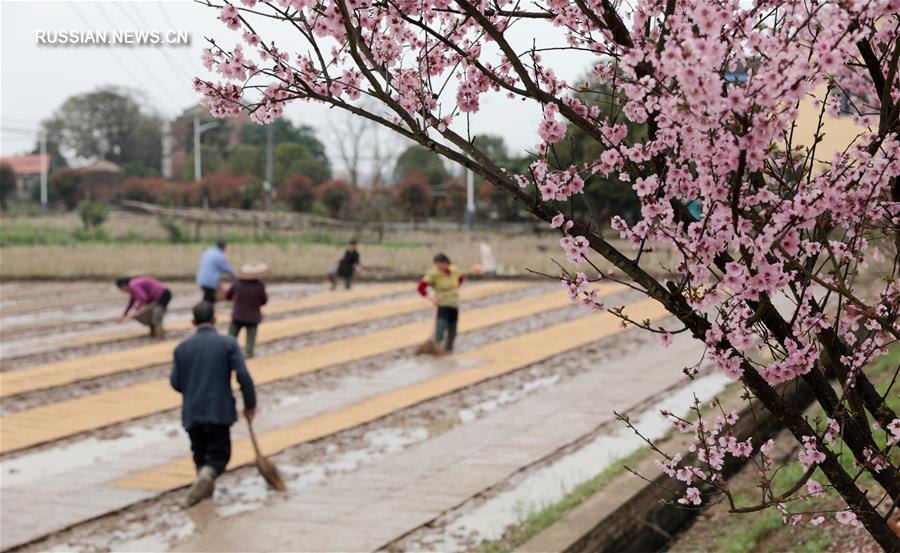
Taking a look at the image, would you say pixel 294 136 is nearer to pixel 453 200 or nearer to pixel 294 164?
pixel 294 164

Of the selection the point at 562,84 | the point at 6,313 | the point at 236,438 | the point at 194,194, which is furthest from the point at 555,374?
the point at 194,194

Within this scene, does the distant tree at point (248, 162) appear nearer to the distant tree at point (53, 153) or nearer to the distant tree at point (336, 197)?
the distant tree at point (336, 197)

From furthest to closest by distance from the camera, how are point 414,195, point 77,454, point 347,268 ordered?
point 414,195, point 347,268, point 77,454

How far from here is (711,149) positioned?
2.94m

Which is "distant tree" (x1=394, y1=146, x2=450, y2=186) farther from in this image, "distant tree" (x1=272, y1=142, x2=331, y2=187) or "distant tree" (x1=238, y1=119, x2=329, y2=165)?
"distant tree" (x1=238, y1=119, x2=329, y2=165)

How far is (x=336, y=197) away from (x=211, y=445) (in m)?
48.7

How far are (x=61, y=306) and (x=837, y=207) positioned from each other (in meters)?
21.4

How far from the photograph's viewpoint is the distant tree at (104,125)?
8769cm

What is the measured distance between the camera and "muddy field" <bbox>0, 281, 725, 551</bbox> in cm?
769

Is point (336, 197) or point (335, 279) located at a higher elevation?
point (336, 197)

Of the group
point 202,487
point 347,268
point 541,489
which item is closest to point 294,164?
point 347,268

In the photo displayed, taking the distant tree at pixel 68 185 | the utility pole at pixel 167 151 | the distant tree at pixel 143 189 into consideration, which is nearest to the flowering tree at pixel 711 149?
the distant tree at pixel 143 189

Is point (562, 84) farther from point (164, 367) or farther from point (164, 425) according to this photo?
point (164, 367)

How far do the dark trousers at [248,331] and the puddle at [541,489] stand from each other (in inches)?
226
